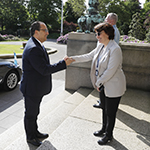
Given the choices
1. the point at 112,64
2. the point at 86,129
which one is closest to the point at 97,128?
Answer: the point at 86,129

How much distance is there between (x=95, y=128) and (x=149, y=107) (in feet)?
5.28

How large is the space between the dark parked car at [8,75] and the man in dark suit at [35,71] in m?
3.47

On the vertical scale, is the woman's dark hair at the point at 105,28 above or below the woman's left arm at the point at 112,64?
above

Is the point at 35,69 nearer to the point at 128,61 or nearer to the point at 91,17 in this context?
the point at 128,61

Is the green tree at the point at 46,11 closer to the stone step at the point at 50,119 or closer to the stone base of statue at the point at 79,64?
the stone base of statue at the point at 79,64

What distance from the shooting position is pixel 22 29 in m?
42.5

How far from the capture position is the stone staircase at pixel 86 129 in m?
2.58

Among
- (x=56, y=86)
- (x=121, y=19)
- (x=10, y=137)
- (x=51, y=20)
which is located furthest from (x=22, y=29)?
(x=10, y=137)

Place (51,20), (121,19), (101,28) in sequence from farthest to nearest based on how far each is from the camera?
(51,20), (121,19), (101,28)

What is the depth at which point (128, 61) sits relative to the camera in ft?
16.5

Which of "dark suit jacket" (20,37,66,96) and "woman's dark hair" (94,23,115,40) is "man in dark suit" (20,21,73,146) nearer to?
"dark suit jacket" (20,37,66,96)

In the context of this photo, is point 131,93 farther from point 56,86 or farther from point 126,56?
point 56,86

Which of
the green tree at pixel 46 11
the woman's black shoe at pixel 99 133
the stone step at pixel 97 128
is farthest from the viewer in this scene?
the green tree at pixel 46 11

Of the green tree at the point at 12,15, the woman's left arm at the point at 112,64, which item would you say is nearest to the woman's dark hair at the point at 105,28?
the woman's left arm at the point at 112,64
